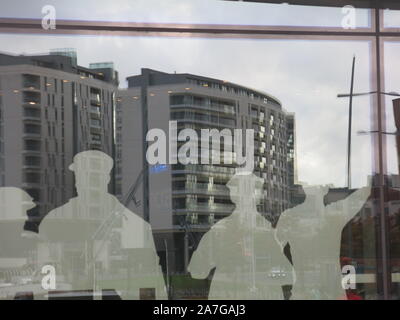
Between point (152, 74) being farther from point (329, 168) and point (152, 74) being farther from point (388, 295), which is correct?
point (388, 295)

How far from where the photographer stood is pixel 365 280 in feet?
13.6

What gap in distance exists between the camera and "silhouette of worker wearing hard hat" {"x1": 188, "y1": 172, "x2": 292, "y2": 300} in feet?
13.3

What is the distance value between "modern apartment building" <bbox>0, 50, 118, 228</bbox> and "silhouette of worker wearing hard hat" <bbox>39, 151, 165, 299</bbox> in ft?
0.27

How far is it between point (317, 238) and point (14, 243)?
196cm

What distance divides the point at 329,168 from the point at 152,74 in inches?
52.3

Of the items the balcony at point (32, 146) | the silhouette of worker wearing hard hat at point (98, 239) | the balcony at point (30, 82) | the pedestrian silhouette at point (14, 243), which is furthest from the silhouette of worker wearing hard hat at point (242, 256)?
the balcony at point (30, 82)

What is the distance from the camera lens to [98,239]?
3969 millimetres

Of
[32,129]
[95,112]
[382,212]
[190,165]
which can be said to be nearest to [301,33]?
[190,165]

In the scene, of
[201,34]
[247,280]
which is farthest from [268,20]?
[247,280]

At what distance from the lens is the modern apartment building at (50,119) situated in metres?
4.00

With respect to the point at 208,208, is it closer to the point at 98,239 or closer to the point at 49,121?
the point at 98,239

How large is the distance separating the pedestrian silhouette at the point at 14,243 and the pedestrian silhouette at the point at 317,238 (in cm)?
161

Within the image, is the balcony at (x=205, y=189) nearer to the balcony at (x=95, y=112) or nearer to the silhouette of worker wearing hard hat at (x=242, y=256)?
the silhouette of worker wearing hard hat at (x=242, y=256)
